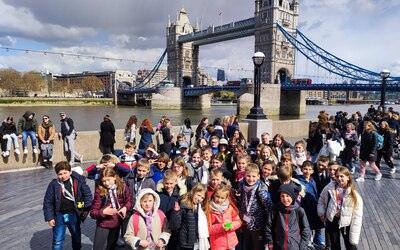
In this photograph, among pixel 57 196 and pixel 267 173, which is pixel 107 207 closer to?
pixel 57 196

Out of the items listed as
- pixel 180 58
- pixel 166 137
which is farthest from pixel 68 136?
pixel 180 58

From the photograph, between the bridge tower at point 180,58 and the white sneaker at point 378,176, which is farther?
the bridge tower at point 180,58

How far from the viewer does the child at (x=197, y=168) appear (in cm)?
339

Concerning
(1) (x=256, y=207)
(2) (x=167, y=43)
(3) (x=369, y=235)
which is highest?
(2) (x=167, y=43)

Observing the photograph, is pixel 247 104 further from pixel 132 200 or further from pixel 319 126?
pixel 132 200

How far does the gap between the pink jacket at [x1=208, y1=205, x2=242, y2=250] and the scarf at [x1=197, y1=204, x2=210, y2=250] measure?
0.07 m

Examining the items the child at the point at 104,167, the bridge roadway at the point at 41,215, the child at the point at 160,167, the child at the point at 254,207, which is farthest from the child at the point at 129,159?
the child at the point at 254,207

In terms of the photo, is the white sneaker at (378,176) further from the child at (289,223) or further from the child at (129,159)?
the child at (129,159)

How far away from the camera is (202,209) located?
8.15 ft

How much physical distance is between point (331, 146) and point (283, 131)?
5503 mm

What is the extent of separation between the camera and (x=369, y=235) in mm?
3438

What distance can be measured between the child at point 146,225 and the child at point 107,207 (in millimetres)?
231

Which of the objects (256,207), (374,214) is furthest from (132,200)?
(374,214)

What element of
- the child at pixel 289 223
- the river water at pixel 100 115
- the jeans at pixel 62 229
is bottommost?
the river water at pixel 100 115
